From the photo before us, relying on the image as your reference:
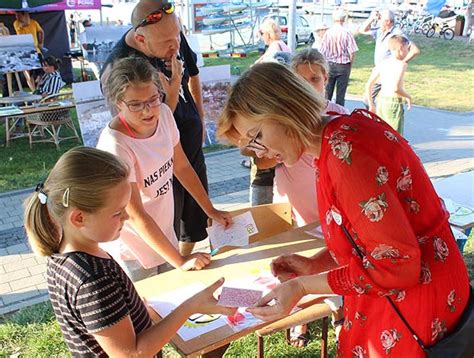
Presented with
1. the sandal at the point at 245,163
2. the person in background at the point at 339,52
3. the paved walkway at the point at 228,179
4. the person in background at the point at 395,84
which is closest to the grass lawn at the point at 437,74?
the paved walkway at the point at 228,179

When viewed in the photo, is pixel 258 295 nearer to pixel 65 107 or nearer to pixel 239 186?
pixel 239 186

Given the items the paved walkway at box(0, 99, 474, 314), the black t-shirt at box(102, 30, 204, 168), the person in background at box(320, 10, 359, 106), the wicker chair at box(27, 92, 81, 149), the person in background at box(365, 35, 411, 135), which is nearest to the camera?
the black t-shirt at box(102, 30, 204, 168)

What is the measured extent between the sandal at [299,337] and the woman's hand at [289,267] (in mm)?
1087

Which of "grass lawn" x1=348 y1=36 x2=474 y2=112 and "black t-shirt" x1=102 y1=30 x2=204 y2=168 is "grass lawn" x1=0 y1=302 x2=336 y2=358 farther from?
"grass lawn" x1=348 y1=36 x2=474 y2=112

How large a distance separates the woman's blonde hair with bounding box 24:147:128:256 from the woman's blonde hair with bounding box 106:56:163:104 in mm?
590

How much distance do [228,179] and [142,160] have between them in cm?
353

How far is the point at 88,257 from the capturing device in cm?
133

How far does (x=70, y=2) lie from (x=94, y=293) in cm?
1097

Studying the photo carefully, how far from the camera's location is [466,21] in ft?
60.7

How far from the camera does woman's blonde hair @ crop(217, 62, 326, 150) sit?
1.28m

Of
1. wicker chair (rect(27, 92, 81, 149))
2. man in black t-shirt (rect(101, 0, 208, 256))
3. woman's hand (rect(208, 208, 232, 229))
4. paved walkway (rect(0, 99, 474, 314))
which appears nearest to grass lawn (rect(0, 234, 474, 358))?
paved walkway (rect(0, 99, 474, 314))

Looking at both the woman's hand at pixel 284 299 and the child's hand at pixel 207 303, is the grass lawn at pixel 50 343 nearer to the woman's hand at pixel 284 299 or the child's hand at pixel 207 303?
the child's hand at pixel 207 303

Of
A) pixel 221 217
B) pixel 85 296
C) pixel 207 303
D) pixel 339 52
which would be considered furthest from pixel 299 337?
pixel 339 52

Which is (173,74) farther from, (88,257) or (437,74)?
(437,74)
